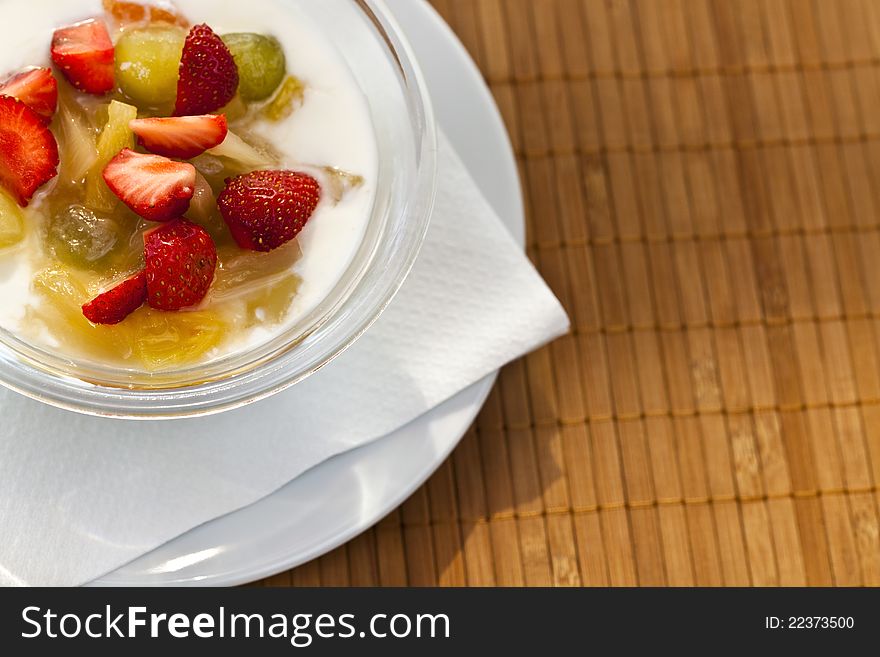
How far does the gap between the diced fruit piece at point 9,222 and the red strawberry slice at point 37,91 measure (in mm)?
132

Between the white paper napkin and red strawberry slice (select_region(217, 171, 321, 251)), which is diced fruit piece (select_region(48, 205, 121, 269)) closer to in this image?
red strawberry slice (select_region(217, 171, 321, 251))

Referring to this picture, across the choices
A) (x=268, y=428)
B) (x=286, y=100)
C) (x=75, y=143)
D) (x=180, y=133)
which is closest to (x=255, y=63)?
(x=286, y=100)

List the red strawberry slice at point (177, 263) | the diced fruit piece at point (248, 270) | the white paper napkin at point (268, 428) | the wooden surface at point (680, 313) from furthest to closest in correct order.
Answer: the wooden surface at point (680, 313)
the white paper napkin at point (268, 428)
the diced fruit piece at point (248, 270)
the red strawberry slice at point (177, 263)

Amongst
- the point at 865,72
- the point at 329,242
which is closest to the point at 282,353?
the point at 329,242

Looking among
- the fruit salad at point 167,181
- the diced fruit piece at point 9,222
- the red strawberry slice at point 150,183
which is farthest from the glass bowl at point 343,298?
the red strawberry slice at point 150,183

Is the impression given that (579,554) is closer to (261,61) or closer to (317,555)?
(317,555)

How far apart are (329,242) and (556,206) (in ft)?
1.84

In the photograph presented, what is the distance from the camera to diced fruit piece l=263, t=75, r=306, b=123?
4.80 feet

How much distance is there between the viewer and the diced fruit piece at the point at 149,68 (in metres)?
1.40

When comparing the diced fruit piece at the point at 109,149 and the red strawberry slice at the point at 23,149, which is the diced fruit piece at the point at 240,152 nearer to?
the diced fruit piece at the point at 109,149

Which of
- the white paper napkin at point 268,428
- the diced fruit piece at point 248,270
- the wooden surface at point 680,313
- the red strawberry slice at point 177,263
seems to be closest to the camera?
the red strawberry slice at point 177,263

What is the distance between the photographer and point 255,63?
143cm

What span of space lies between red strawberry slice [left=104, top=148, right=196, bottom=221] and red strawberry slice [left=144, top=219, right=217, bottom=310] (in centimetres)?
3

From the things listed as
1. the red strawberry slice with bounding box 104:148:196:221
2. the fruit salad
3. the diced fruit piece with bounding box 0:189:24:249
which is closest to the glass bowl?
the fruit salad
